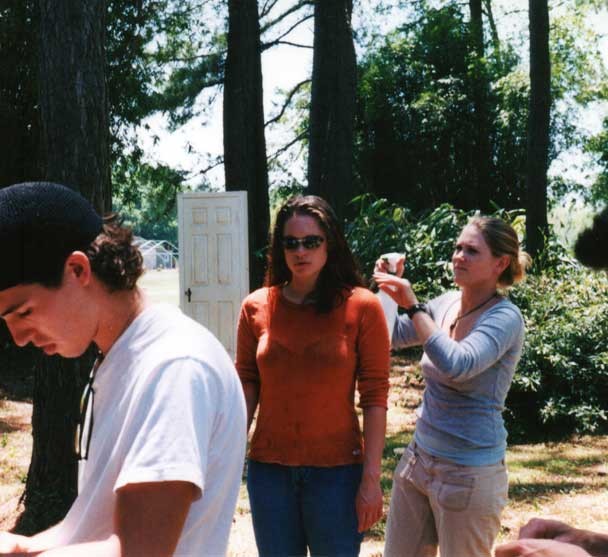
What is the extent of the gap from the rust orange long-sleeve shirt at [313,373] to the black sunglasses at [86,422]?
1.47 meters

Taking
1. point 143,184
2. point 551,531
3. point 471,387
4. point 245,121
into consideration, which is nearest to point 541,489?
point 471,387

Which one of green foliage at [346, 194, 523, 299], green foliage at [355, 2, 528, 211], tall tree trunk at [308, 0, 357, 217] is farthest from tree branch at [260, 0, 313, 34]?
green foliage at [346, 194, 523, 299]

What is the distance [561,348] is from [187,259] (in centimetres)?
570

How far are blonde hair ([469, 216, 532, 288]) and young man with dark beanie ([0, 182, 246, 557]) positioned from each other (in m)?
2.02

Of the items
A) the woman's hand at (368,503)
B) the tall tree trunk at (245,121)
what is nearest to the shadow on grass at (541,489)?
the woman's hand at (368,503)

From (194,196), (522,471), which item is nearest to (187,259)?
(194,196)

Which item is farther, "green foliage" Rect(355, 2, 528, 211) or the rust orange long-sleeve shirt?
"green foliage" Rect(355, 2, 528, 211)

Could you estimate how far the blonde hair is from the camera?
10.5ft

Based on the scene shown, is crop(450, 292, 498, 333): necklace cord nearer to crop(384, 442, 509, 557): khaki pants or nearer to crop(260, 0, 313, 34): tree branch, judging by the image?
crop(384, 442, 509, 557): khaki pants

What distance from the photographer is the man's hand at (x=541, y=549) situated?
4.82 ft

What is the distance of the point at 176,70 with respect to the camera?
61.4ft

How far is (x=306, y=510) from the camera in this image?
9.47ft

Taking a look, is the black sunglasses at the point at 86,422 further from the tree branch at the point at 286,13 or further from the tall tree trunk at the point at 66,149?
the tree branch at the point at 286,13

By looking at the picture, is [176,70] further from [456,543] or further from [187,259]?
[456,543]
